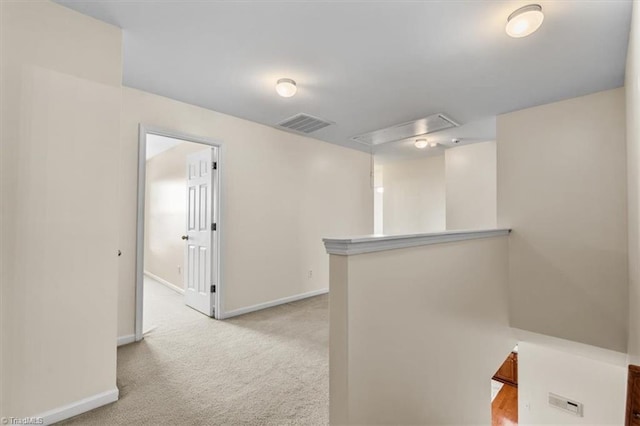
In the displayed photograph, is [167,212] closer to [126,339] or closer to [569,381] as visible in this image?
[126,339]

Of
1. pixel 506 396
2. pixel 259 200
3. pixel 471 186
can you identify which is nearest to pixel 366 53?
pixel 259 200

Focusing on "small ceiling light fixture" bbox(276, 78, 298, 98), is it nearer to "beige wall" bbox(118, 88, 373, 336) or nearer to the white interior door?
"beige wall" bbox(118, 88, 373, 336)

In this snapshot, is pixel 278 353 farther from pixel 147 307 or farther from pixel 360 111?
pixel 360 111

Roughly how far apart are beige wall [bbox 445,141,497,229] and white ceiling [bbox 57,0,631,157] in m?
1.42

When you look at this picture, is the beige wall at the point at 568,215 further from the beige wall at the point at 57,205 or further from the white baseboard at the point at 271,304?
the beige wall at the point at 57,205

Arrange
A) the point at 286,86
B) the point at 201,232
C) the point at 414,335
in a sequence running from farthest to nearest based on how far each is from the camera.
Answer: the point at 201,232 → the point at 286,86 → the point at 414,335

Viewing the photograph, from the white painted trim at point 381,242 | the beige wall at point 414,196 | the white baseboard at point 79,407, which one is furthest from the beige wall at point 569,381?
the white baseboard at point 79,407

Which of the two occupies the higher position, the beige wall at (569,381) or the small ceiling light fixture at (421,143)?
the small ceiling light fixture at (421,143)

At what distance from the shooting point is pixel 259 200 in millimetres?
3750

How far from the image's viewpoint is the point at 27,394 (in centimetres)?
153

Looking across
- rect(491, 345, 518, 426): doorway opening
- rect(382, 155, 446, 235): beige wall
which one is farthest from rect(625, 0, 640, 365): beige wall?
rect(491, 345, 518, 426): doorway opening

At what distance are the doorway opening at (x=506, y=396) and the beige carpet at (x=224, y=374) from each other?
4531mm

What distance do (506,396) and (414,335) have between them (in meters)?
5.82

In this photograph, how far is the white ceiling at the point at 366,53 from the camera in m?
1.72
